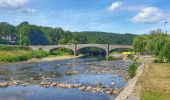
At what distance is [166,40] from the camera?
256 feet

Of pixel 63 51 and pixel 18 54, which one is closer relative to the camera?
pixel 18 54

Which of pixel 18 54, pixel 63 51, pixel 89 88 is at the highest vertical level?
pixel 18 54

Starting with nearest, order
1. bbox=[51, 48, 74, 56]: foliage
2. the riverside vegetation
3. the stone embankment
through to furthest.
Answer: the stone embankment < the riverside vegetation < bbox=[51, 48, 74, 56]: foliage

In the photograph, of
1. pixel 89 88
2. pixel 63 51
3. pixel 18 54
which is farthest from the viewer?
pixel 63 51

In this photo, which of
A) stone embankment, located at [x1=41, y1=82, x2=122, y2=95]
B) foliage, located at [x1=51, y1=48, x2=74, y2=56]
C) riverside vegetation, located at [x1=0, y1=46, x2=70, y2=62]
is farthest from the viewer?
foliage, located at [x1=51, y1=48, x2=74, y2=56]

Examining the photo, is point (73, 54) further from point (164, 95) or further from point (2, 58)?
point (164, 95)

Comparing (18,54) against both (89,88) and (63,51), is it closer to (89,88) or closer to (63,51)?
(63,51)

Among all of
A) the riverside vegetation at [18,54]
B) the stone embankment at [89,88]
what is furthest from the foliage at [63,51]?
the stone embankment at [89,88]

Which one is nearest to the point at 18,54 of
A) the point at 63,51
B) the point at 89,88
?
the point at 63,51

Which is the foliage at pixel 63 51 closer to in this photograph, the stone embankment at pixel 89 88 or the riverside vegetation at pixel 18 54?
the riverside vegetation at pixel 18 54

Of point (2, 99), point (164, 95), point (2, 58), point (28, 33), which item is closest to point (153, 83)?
point (164, 95)

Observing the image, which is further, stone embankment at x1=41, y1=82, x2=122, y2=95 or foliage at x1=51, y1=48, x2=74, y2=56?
foliage at x1=51, y1=48, x2=74, y2=56

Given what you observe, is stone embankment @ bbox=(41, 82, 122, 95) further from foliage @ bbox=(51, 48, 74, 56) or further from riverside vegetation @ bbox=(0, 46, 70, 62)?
foliage @ bbox=(51, 48, 74, 56)

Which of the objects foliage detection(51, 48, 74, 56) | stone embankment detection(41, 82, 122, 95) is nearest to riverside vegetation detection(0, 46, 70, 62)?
foliage detection(51, 48, 74, 56)
